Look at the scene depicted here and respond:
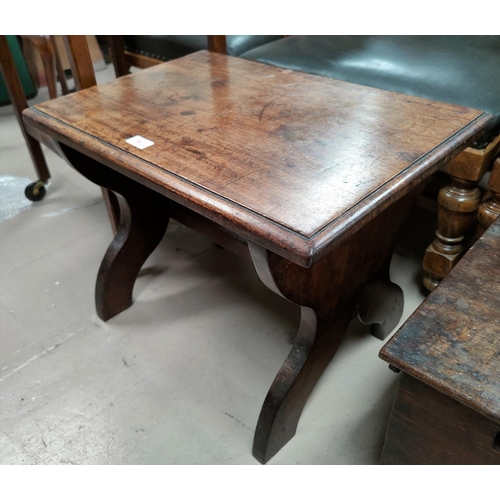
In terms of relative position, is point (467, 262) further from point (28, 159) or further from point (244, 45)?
point (28, 159)

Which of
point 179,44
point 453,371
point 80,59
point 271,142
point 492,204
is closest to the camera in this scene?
point 453,371

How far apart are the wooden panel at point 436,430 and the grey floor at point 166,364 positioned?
0.67ft

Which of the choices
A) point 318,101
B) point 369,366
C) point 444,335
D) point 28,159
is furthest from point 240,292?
point 28,159

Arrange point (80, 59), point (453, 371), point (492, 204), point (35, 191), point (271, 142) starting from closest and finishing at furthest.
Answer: point (453, 371) < point (271, 142) < point (492, 204) < point (80, 59) < point (35, 191)

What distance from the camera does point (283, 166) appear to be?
0.71 meters

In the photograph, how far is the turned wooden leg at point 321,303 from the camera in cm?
82

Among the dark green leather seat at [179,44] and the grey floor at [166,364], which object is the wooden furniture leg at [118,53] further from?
the grey floor at [166,364]

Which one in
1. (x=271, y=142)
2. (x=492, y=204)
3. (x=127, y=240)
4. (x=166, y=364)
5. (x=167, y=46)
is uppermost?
(x=271, y=142)

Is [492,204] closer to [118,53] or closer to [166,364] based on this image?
[166,364]

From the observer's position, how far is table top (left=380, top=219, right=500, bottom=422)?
0.61 m

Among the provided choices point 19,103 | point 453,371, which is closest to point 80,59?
point 19,103

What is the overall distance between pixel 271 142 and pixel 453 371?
0.44 m

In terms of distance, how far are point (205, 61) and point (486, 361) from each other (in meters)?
0.90

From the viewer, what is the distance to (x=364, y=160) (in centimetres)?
71
